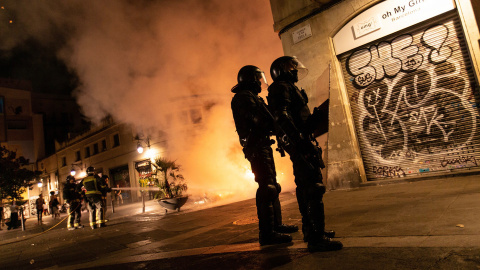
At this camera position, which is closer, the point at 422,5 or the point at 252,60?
the point at 422,5

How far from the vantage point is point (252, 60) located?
9148mm

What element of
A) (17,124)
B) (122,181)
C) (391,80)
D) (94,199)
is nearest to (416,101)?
(391,80)

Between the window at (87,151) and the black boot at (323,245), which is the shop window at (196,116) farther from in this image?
Result: the window at (87,151)

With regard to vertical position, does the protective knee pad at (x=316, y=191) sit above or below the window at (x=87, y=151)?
below

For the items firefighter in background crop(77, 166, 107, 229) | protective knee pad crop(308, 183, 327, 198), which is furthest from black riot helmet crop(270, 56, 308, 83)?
firefighter in background crop(77, 166, 107, 229)

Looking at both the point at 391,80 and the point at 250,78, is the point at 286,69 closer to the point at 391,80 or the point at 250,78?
the point at 250,78

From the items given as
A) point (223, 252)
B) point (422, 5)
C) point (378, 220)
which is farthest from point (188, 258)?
point (422, 5)

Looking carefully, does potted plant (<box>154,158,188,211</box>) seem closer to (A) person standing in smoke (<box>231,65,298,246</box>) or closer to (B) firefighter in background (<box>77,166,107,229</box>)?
(B) firefighter in background (<box>77,166,107,229</box>)

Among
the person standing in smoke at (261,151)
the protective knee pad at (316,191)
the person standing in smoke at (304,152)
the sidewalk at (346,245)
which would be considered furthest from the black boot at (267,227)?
the protective knee pad at (316,191)

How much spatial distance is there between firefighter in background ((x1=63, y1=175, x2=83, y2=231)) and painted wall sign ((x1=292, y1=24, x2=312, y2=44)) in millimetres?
7493

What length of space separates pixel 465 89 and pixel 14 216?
15.8 meters

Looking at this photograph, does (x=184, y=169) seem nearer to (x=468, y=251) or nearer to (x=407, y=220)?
(x=407, y=220)

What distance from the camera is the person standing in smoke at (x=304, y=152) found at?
2.30 metres

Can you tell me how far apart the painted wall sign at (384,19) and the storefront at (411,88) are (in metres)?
0.02
